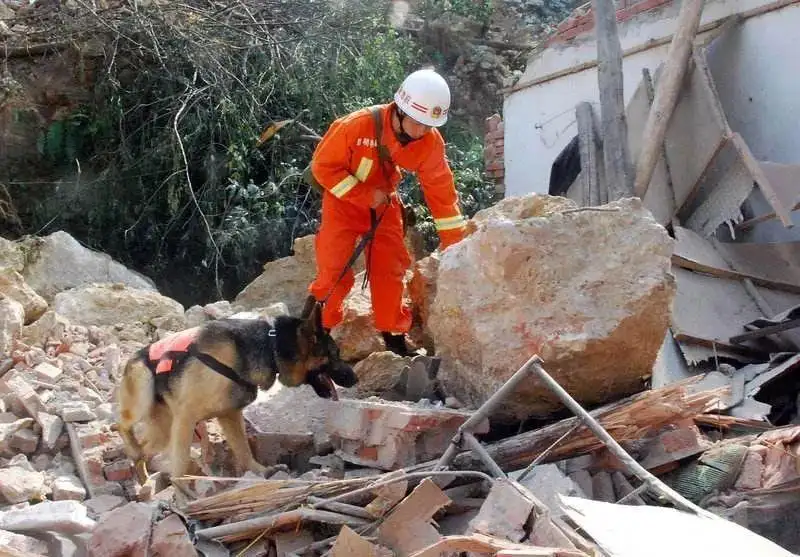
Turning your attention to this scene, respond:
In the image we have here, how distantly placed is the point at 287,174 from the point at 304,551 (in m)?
6.56

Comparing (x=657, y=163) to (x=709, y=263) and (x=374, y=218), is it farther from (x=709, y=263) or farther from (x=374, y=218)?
(x=374, y=218)

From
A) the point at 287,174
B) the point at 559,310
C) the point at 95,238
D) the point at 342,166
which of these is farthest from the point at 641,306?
the point at 95,238

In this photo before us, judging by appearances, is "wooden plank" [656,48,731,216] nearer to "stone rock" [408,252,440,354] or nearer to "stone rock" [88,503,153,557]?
"stone rock" [408,252,440,354]

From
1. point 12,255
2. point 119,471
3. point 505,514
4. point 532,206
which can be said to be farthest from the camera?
point 12,255

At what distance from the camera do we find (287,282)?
7641 mm

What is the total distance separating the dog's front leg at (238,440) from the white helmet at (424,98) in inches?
87.6

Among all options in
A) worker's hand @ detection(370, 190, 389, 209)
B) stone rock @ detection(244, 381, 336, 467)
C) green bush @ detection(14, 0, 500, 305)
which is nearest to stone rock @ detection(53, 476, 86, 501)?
stone rock @ detection(244, 381, 336, 467)

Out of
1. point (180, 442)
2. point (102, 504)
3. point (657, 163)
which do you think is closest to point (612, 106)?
point (657, 163)

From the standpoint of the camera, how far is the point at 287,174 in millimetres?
9492

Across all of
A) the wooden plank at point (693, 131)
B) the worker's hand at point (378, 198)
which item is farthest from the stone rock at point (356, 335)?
the wooden plank at point (693, 131)

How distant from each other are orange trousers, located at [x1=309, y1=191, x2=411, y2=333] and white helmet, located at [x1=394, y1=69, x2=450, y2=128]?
738mm

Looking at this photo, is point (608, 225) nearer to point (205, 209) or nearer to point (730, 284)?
point (730, 284)

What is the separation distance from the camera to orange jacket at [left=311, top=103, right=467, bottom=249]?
17.8 feet

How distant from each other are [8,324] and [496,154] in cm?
596
